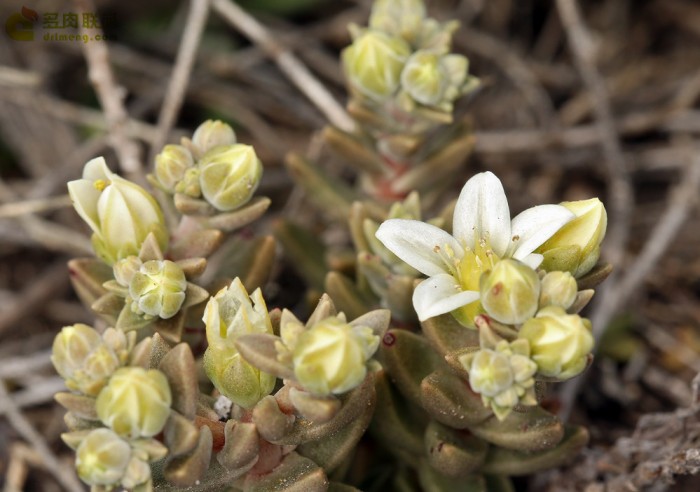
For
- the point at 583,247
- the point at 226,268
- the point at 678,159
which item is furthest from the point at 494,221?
the point at 678,159

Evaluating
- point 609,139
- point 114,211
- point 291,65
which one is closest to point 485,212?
point 114,211

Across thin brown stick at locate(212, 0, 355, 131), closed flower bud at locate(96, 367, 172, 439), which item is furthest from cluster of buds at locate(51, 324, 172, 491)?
thin brown stick at locate(212, 0, 355, 131)

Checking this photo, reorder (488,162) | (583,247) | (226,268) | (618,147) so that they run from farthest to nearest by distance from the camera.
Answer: (488,162), (618,147), (226,268), (583,247)

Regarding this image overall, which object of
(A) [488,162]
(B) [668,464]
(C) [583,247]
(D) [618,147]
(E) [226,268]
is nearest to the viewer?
(C) [583,247]

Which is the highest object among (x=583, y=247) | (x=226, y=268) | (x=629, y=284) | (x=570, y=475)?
(x=583, y=247)

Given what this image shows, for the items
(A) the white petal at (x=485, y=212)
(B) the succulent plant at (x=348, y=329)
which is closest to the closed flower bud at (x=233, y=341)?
(B) the succulent plant at (x=348, y=329)

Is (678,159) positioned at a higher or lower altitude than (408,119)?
lower

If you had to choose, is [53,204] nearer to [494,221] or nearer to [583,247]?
[494,221]
